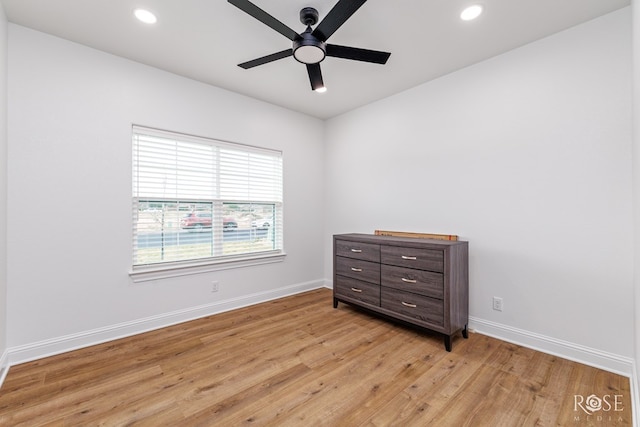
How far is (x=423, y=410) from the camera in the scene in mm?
1703

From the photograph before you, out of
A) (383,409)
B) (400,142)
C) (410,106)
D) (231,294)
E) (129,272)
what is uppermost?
(410,106)

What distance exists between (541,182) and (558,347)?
1366 mm

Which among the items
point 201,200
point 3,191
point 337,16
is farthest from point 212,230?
point 337,16

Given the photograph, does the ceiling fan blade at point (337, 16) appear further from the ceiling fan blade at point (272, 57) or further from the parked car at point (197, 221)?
the parked car at point (197, 221)

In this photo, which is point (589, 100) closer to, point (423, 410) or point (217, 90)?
point (423, 410)

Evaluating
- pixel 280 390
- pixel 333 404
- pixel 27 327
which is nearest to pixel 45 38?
pixel 27 327

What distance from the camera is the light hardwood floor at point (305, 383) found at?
5.41 ft

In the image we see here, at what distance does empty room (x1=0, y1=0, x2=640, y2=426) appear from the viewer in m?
1.88

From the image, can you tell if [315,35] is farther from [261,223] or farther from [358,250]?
[261,223]

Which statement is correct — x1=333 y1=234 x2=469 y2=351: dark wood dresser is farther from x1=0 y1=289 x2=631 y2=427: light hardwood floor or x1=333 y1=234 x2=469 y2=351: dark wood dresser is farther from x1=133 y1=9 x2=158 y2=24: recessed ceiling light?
x1=133 y1=9 x2=158 y2=24: recessed ceiling light

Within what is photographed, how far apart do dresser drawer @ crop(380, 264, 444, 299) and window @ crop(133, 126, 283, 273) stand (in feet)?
5.32

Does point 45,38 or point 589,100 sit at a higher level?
point 45,38

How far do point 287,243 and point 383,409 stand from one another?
255cm

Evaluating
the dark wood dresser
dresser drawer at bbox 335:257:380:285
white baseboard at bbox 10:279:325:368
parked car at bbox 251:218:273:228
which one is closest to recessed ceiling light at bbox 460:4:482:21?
the dark wood dresser
